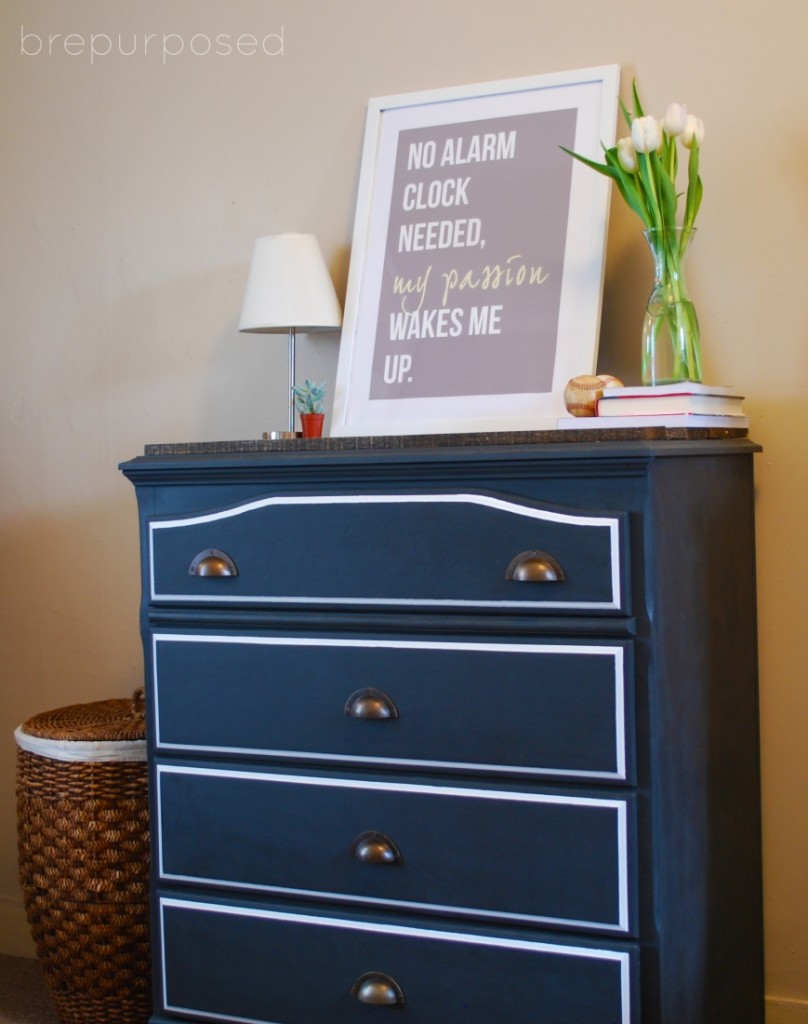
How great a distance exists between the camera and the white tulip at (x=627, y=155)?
73.9 inches

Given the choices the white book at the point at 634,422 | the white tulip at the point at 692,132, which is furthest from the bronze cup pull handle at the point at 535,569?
the white tulip at the point at 692,132

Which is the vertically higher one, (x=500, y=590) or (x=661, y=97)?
(x=661, y=97)

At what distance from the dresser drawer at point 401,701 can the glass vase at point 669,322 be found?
0.50 metres

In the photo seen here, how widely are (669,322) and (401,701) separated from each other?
28.8 inches

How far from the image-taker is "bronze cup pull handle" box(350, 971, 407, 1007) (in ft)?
5.61

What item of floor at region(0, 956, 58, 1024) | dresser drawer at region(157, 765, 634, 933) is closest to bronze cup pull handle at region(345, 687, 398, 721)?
dresser drawer at region(157, 765, 634, 933)

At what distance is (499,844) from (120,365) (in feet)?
4.71

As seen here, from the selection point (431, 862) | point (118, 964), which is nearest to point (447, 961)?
point (431, 862)

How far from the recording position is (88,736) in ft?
7.12

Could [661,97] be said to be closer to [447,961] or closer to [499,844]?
[499,844]

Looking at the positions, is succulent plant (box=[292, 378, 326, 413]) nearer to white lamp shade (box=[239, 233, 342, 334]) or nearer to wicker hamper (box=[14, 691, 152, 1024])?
white lamp shade (box=[239, 233, 342, 334])

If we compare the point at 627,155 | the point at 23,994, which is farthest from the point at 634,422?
the point at 23,994

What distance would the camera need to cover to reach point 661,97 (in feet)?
6.75

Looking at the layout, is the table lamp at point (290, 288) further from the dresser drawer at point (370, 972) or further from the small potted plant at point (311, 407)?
the dresser drawer at point (370, 972)
